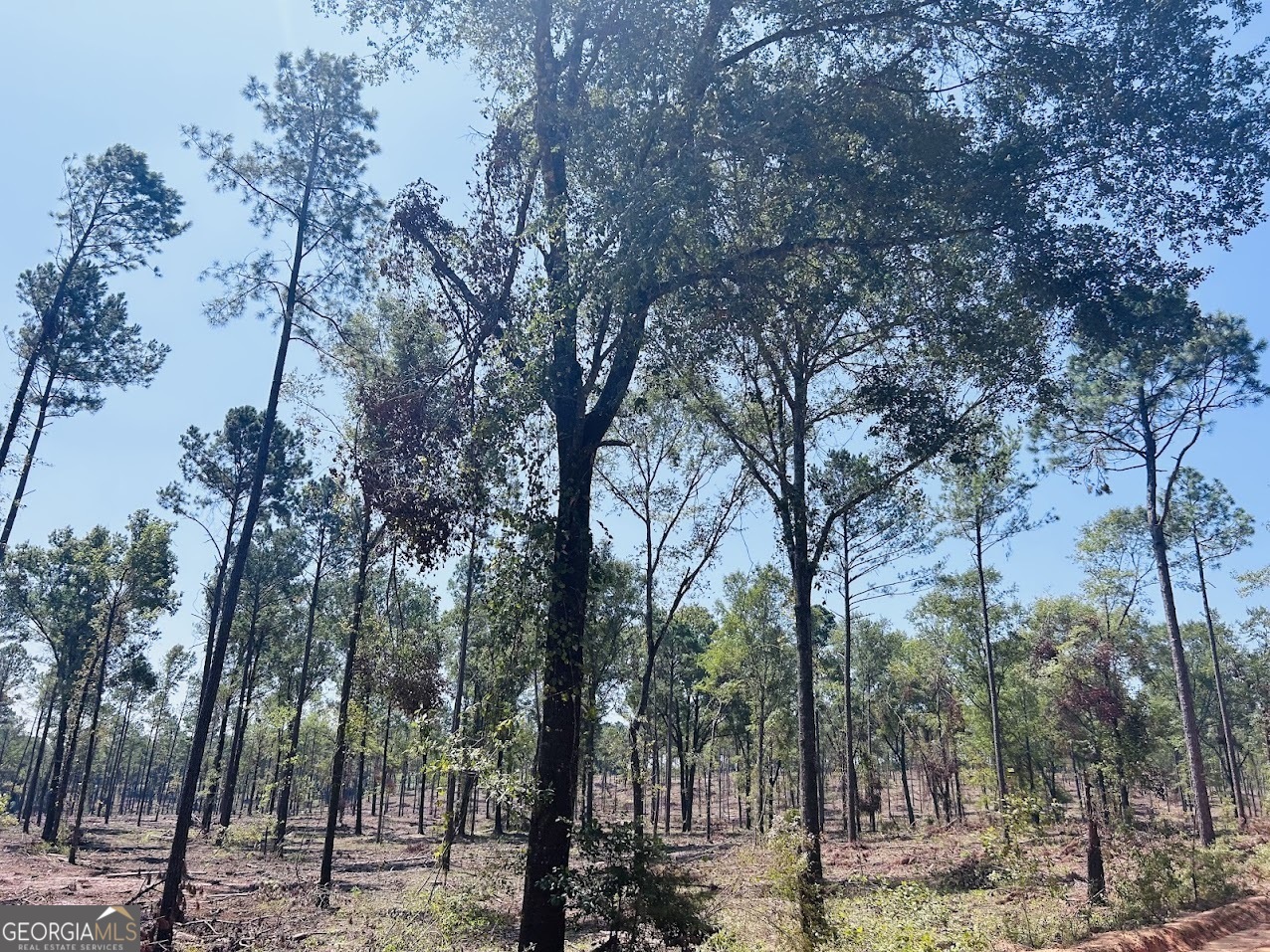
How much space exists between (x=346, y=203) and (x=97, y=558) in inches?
747

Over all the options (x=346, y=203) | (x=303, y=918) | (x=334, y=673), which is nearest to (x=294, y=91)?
(x=346, y=203)

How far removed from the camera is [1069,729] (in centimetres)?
1495

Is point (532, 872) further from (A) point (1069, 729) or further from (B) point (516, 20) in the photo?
(A) point (1069, 729)

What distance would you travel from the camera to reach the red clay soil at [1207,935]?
8.21 m

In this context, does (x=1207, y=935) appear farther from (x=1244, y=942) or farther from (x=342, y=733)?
(x=342, y=733)

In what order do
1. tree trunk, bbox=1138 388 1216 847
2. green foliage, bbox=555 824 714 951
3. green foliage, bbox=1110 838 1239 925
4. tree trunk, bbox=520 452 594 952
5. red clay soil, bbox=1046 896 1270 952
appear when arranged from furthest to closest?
tree trunk, bbox=1138 388 1216 847, green foliage, bbox=1110 838 1239 925, red clay soil, bbox=1046 896 1270 952, green foliage, bbox=555 824 714 951, tree trunk, bbox=520 452 594 952

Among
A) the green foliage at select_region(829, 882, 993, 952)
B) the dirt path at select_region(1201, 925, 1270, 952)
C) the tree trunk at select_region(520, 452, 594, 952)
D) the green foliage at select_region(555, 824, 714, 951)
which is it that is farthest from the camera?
the dirt path at select_region(1201, 925, 1270, 952)

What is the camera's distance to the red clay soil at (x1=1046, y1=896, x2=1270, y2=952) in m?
8.21

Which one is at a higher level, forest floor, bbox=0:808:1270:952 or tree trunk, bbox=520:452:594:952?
tree trunk, bbox=520:452:594:952
